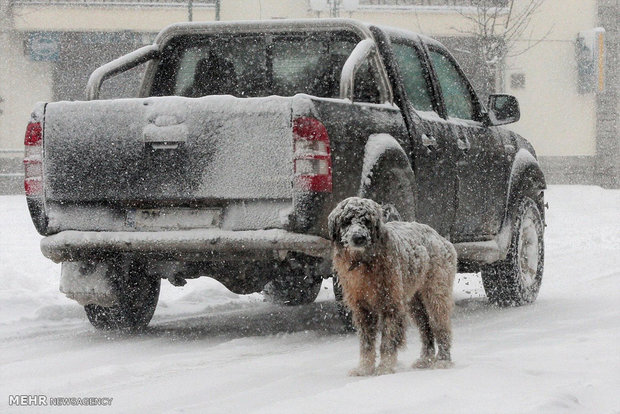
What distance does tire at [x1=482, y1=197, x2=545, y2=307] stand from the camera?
924cm

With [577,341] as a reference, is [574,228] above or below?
below

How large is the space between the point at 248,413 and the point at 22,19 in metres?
26.0

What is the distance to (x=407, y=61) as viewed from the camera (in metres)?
8.27

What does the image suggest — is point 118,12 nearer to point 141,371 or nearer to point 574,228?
point 574,228

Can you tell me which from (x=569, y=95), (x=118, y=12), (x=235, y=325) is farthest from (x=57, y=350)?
(x=569, y=95)

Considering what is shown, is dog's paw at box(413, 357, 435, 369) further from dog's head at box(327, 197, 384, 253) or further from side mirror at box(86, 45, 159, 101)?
side mirror at box(86, 45, 159, 101)

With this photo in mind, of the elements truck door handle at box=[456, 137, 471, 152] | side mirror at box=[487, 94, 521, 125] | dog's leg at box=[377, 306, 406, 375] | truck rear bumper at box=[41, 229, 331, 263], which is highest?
side mirror at box=[487, 94, 521, 125]

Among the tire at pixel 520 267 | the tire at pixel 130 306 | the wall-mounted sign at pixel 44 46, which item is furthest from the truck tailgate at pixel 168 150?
the wall-mounted sign at pixel 44 46

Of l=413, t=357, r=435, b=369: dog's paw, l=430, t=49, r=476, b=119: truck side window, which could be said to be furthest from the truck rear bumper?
l=430, t=49, r=476, b=119: truck side window

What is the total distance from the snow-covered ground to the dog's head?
630 millimetres

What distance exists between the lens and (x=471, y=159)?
340 inches

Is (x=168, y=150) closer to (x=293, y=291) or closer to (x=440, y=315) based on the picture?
(x=440, y=315)

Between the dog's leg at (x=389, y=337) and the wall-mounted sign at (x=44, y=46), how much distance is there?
978 inches

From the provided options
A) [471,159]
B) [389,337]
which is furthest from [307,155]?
[471,159]
